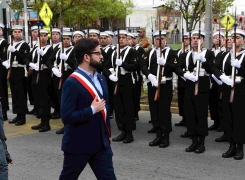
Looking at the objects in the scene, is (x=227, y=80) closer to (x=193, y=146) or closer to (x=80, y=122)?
(x=193, y=146)

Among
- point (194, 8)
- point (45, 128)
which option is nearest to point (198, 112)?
point (45, 128)

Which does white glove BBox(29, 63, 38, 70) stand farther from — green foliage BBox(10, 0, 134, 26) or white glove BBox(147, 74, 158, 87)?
green foliage BBox(10, 0, 134, 26)

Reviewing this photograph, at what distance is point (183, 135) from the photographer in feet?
29.1

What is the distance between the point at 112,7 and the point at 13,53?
111 ft

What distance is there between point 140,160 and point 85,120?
317 centimetres

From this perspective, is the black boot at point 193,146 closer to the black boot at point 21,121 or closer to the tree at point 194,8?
the black boot at point 21,121

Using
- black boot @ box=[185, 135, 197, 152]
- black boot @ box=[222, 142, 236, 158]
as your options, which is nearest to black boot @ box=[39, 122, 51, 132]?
black boot @ box=[185, 135, 197, 152]

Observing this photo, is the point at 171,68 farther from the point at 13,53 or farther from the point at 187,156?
the point at 13,53

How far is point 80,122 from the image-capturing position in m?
4.32

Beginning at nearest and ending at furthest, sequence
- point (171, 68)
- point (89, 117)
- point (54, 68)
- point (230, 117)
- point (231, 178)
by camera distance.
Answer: point (89, 117) → point (231, 178) → point (230, 117) → point (171, 68) → point (54, 68)

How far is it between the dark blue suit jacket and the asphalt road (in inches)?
84.1

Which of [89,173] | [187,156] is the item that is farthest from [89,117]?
[187,156]

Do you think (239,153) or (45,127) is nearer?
(239,153)

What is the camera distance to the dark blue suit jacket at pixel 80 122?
426cm
